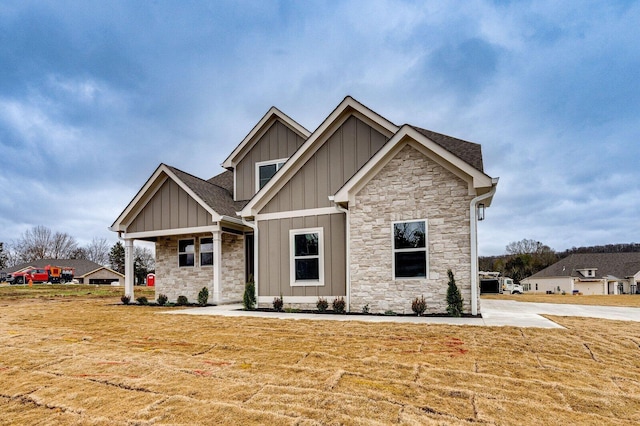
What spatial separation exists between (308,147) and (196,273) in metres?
6.75

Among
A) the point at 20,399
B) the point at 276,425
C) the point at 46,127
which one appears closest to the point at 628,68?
the point at 276,425

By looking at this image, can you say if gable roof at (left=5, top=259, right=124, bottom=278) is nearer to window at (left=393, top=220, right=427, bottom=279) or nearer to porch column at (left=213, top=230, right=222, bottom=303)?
porch column at (left=213, top=230, right=222, bottom=303)

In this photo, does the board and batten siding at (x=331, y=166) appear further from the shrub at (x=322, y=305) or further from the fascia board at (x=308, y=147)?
the shrub at (x=322, y=305)

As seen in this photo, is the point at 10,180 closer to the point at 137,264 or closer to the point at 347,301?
the point at 137,264

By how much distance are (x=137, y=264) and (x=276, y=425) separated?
178 feet

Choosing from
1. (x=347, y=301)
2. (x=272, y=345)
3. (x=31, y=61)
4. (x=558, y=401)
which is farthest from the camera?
(x=31, y=61)

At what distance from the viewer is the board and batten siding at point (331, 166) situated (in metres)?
11.1

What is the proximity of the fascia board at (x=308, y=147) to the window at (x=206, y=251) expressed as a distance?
3.06m

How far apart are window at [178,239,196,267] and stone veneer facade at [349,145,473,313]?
7.29 metres

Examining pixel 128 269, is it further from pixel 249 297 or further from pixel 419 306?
pixel 419 306

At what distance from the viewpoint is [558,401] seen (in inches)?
133

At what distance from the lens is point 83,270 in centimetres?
4928

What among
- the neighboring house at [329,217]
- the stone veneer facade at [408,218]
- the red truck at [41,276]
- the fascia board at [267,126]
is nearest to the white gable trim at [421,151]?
the neighboring house at [329,217]

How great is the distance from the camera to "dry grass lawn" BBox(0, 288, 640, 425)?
3146mm
